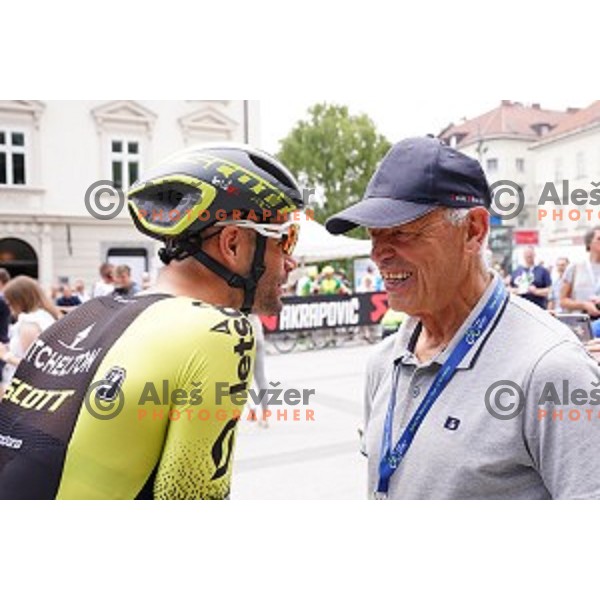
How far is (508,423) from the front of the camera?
136cm

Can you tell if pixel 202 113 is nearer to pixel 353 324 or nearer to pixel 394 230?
pixel 353 324

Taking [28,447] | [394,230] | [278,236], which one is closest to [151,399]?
[28,447]

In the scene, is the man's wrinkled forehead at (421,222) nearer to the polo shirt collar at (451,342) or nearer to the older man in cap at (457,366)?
the older man in cap at (457,366)

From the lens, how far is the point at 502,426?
136 cm

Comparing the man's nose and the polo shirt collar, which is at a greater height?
the man's nose

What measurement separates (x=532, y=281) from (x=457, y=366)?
8.17 m

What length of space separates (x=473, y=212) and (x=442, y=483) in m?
0.61

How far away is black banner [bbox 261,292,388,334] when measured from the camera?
42.3ft

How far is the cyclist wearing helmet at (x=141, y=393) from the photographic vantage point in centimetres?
130

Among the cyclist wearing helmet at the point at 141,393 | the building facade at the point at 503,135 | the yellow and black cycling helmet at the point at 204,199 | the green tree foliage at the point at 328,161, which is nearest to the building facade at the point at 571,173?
the building facade at the point at 503,135

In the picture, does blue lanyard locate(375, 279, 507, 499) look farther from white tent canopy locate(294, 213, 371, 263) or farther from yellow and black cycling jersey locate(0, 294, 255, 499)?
white tent canopy locate(294, 213, 371, 263)

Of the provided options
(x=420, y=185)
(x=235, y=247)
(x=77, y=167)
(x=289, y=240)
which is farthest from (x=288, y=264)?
(x=77, y=167)

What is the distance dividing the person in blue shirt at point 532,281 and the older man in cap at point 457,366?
771 cm

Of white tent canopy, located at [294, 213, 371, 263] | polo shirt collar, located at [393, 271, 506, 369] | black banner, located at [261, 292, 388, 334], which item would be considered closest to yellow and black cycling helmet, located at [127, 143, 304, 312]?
polo shirt collar, located at [393, 271, 506, 369]
